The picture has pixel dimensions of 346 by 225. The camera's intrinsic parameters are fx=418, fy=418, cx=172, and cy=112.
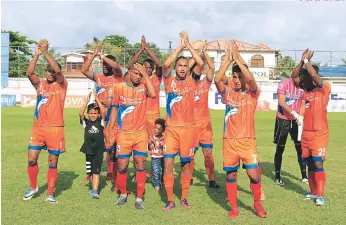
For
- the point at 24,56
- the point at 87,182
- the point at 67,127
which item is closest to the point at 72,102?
the point at 24,56

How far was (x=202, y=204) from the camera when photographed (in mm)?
7184

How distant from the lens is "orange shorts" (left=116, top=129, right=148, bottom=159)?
6.98 metres

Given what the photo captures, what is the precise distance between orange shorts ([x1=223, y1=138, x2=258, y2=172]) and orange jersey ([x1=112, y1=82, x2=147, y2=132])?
5.05 ft

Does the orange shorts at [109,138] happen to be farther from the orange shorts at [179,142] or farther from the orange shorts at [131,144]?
the orange shorts at [179,142]

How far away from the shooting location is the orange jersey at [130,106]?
6988mm

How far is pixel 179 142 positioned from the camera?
695cm

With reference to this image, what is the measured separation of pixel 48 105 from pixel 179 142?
2369 millimetres

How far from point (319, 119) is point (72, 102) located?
95.6 feet

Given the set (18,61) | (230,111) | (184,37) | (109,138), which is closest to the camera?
(230,111)

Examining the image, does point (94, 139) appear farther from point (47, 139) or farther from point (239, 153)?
point (239, 153)

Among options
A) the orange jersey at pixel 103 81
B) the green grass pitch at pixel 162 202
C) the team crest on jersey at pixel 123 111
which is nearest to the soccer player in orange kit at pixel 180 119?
the green grass pitch at pixel 162 202

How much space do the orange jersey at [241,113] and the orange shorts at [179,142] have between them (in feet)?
2.37

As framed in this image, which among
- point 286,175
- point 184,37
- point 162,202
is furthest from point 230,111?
point 286,175

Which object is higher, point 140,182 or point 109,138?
point 109,138
